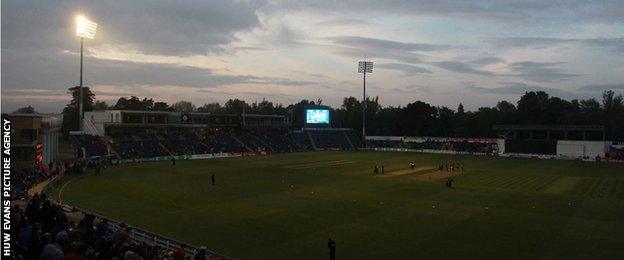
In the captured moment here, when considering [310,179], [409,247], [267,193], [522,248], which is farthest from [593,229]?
[310,179]

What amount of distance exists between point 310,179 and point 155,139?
42.0m

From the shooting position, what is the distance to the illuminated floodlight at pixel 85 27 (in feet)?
199

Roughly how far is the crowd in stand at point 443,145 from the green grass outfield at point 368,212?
44510 mm

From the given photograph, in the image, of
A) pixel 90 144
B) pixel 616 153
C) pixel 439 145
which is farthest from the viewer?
pixel 439 145

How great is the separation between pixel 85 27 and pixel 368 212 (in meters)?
48.3

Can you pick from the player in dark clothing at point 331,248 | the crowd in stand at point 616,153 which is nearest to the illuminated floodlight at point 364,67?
the crowd in stand at point 616,153

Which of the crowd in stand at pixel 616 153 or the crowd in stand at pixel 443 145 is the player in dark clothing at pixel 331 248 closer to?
the crowd in stand at pixel 616 153

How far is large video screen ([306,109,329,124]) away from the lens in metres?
107

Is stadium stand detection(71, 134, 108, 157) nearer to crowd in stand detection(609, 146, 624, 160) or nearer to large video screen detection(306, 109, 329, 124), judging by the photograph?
large video screen detection(306, 109, 329, 124)

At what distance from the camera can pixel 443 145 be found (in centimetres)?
10262

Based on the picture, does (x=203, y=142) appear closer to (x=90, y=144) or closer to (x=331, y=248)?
(x=90, y=144)

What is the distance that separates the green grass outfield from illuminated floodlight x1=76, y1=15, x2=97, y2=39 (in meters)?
21.3

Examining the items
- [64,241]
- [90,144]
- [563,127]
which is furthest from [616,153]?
[64,241]

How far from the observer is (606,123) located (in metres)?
106
